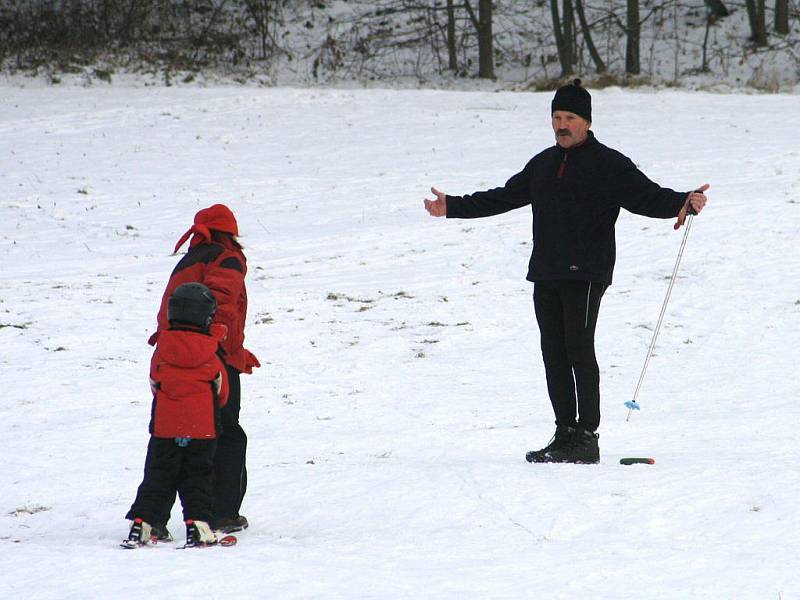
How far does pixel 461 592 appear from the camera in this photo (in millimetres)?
3645

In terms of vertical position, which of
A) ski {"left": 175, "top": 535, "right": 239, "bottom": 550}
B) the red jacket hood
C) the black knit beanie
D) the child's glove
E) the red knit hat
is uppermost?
the black knit beanie

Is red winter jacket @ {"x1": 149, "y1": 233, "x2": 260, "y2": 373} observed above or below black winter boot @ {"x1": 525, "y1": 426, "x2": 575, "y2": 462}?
above

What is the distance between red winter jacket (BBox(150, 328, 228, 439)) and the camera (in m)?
4.50

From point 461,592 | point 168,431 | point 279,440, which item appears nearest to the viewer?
point 461,592

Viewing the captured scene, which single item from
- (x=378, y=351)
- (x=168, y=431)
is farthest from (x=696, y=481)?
(x=378, y=351)

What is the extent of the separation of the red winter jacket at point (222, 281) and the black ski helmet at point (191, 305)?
0.09 meters

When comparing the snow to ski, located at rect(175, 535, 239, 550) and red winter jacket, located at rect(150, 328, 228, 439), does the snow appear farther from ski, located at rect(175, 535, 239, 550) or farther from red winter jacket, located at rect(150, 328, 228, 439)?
red winter jacket, located at rect(150, 328, 228, 439)

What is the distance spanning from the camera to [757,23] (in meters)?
27.4

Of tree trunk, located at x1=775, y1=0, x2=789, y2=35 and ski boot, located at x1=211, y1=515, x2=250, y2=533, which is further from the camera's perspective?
tree trunk, located at x1=775, y1=0, x2=789, y2=35

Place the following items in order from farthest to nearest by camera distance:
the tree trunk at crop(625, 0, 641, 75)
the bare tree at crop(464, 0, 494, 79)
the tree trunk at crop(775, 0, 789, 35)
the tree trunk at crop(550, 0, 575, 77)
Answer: the tree trunk at crop(775, 0, 789, 35) < the bare tree at crop(464, 0, 494, 79) < the tree trunk at crop(550, 0, 575, 77) < the tree trunk at crop(625, 0, 641, 75)

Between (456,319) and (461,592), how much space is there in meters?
6.57

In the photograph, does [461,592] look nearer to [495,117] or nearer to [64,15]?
[495,117]

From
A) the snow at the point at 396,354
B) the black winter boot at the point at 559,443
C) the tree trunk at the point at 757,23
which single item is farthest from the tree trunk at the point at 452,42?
the black winter boot at the point at 559,443

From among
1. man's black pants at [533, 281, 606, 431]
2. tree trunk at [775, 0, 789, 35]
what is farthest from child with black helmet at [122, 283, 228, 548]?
tree trunk at [775, 0, 789, 35]
